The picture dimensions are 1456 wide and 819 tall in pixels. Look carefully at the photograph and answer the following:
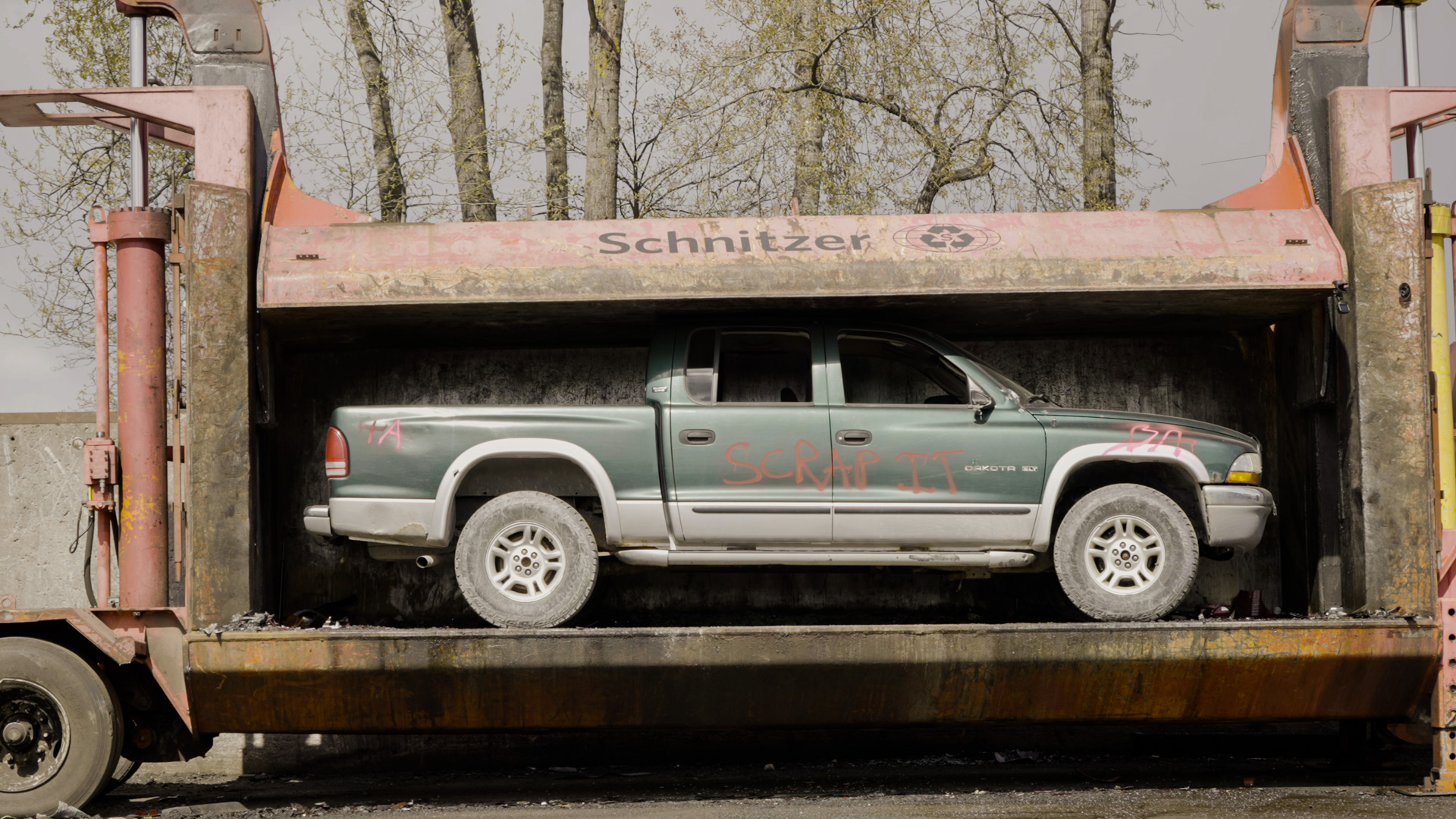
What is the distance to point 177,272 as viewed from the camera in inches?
239

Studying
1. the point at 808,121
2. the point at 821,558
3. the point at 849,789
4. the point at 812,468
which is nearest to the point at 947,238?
the point at 812,468

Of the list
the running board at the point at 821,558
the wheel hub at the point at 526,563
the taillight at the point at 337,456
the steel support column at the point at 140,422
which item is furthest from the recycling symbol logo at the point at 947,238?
the steel support column at the point at 140,422

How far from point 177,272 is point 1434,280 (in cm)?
677

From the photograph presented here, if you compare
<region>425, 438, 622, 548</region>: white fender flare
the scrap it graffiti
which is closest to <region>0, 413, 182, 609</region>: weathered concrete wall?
<region>425, 438, 622, 548</region>: white fender flare

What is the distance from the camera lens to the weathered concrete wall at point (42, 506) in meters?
7.51

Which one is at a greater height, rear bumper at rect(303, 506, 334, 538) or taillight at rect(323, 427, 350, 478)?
taillight at rect(323, 427, 350, 478)

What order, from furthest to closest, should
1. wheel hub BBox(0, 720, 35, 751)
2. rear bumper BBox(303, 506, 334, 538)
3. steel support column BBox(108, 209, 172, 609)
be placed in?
rear bumper BBox(303, 506, 334, 538) < steel support column BBox(108, 209, 172, 609) < wheel hub BBox(0, 720, 35, 751)

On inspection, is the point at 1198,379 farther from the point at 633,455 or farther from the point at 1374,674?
the point at 633,455

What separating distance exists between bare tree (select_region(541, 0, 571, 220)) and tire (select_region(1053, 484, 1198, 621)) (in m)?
9.13

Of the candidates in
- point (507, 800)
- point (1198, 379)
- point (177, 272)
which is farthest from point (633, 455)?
point (1198, 379)

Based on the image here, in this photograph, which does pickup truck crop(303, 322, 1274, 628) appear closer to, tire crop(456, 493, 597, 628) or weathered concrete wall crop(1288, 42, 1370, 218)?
tire crop(456, 493, 597, 628)

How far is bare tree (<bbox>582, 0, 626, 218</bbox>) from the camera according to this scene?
1214 centimetres

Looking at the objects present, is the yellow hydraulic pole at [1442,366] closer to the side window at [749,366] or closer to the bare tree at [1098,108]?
the side window at [749,366]

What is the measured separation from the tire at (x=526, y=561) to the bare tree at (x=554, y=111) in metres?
8.31
